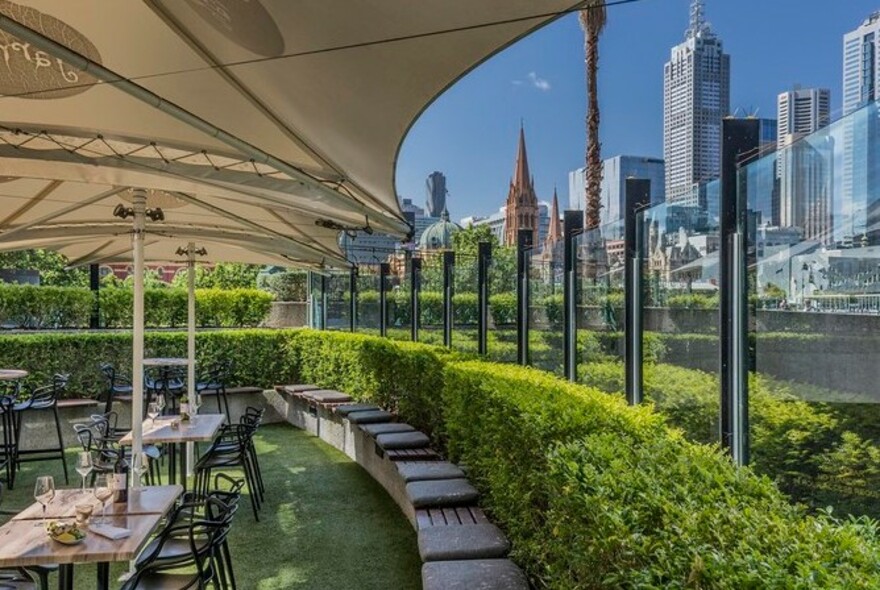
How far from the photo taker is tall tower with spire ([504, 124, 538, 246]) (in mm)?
66975

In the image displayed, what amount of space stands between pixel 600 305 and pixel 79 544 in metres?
3.94

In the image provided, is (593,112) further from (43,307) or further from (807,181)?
(807,181)

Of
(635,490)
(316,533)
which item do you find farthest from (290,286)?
(635,490)

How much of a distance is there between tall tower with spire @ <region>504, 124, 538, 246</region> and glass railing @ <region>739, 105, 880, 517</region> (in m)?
62.7

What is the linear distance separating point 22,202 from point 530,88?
196ft

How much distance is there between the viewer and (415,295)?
9.91 metres

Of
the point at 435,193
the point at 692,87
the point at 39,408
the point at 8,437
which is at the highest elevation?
the point at 435,193

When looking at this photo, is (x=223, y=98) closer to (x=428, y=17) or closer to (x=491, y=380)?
(x=428, y=17)

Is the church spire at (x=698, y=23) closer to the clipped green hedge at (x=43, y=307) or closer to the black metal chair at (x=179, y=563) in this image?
the clipped green hedge at (x=43, y=307)

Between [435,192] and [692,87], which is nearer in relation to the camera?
[692,87]

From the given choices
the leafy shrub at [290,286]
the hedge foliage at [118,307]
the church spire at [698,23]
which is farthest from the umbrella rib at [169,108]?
the church spire at [698,23]

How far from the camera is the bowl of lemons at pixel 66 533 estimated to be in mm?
3264

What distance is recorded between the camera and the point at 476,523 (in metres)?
4.27

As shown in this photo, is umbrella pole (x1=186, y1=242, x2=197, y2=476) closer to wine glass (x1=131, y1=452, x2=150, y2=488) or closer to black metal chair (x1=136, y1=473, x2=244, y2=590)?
wine glass (x1=131, y1=452, x2=150, y2=488)
